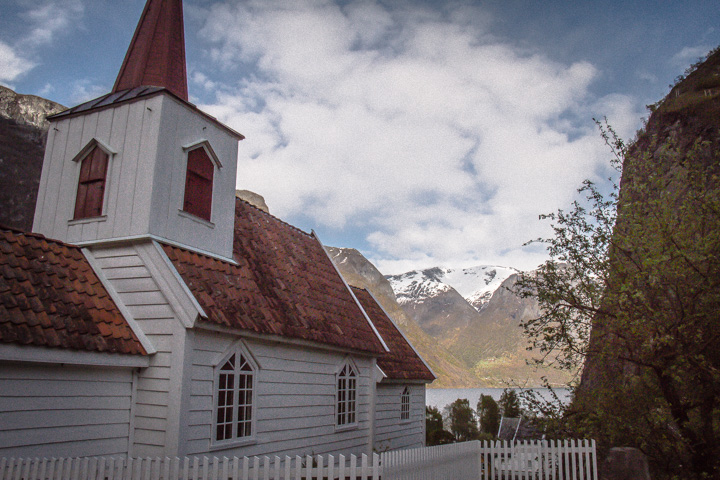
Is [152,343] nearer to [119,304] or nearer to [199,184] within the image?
[119,304]

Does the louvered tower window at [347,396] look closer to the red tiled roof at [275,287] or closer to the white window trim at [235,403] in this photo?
the red tiled roof at [275,287]

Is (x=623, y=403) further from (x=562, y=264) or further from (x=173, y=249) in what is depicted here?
(x=173, y=249)

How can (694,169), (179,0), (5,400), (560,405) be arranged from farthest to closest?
(179,0), (560,405), (694,169), (5,400)

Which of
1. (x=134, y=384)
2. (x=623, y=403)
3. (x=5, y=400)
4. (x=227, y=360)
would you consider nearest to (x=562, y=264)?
(x=623, y=403)

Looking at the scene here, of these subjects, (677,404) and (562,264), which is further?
(562,264)

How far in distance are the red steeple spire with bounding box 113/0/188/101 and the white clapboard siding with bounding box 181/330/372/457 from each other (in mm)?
6462

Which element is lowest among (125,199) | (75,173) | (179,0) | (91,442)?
(91,442)

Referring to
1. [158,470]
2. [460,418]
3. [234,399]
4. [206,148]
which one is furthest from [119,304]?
[460,418]

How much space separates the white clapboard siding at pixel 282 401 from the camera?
388 inches

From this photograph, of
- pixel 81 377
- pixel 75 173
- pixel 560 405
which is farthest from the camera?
pixel 560 405

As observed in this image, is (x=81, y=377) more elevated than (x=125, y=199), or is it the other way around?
(x=125, y=199)

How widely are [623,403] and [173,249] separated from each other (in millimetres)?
10122

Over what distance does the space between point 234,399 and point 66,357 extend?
350 cm

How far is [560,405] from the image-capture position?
42.1 ft
